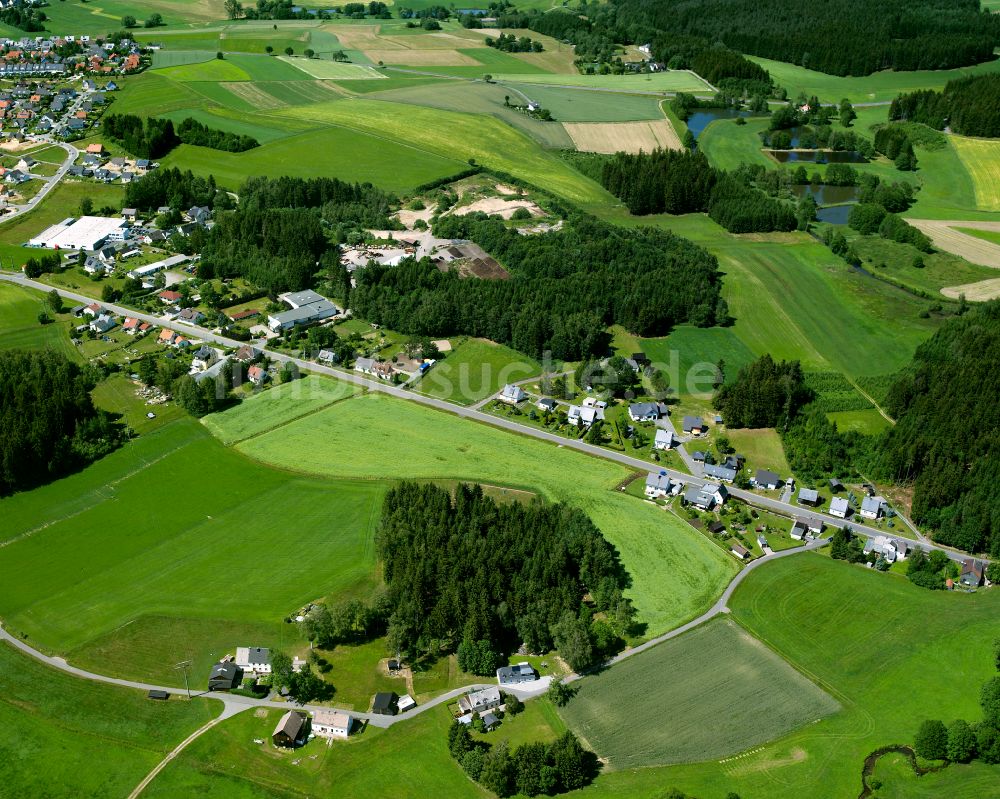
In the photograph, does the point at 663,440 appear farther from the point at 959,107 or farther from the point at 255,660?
the point at 959,107

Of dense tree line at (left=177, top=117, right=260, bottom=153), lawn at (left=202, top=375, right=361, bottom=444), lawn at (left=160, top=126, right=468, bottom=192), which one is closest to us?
lawn at (left=202, top=375, right=361, bottom=444)

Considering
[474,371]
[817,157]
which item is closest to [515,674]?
[474,371]

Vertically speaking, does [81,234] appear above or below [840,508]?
above

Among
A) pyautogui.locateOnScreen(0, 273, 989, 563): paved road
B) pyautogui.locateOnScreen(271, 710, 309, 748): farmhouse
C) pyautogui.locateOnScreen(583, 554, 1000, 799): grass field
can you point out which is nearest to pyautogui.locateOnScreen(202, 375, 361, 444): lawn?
pyautogui.locateOnScreen(0, 273, 989, 563): paved road

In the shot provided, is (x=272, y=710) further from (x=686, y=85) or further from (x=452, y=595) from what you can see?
(x=686, y=85)

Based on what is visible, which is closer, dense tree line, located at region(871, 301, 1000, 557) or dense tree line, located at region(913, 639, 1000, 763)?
dense tree line, located at region(913, 639, 1000, 763)

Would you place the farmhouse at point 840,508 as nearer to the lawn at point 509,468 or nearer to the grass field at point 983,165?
the lawn at point 509,468

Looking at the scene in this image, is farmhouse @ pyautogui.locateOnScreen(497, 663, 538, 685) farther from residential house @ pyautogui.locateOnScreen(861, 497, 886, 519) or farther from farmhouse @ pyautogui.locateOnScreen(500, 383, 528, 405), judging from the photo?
farmhouse @ pyautogui.locateOnScreen(500, 383, 528, 405)
